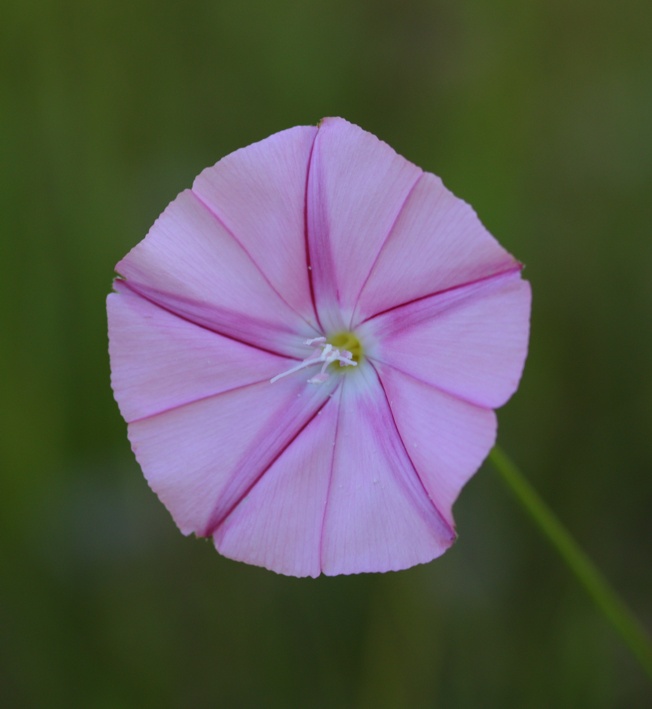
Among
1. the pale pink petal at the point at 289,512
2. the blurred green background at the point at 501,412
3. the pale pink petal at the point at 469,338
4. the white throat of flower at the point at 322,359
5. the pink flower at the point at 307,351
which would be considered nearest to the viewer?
the pale pink petal at the point at 469,338

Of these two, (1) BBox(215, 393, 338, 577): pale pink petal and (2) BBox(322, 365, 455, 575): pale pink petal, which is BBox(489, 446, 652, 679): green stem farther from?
(1) BBox(215, 393, 338, 577): pale pink petal

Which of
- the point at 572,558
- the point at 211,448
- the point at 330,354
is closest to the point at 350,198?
the point at 330,354

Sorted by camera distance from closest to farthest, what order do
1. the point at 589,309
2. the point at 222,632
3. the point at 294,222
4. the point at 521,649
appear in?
the point at 294,222 → the point at 521,649 → the point at 222,632 → the point at 589,309

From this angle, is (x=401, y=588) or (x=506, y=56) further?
(x=506, y=56)

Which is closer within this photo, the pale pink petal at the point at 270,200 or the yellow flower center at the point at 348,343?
the pale pink petal at the point at 270,200

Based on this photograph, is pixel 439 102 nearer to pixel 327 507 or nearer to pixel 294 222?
pixel 294 222

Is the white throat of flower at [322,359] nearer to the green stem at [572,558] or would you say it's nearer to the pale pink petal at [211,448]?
the pale pink petal at [211,448]

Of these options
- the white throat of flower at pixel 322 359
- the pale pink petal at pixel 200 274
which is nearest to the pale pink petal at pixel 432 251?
the white throat of flower at pixel 322 359

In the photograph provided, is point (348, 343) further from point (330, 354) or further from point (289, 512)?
point (289, 512)

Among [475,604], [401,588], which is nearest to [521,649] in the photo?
[475,604]
